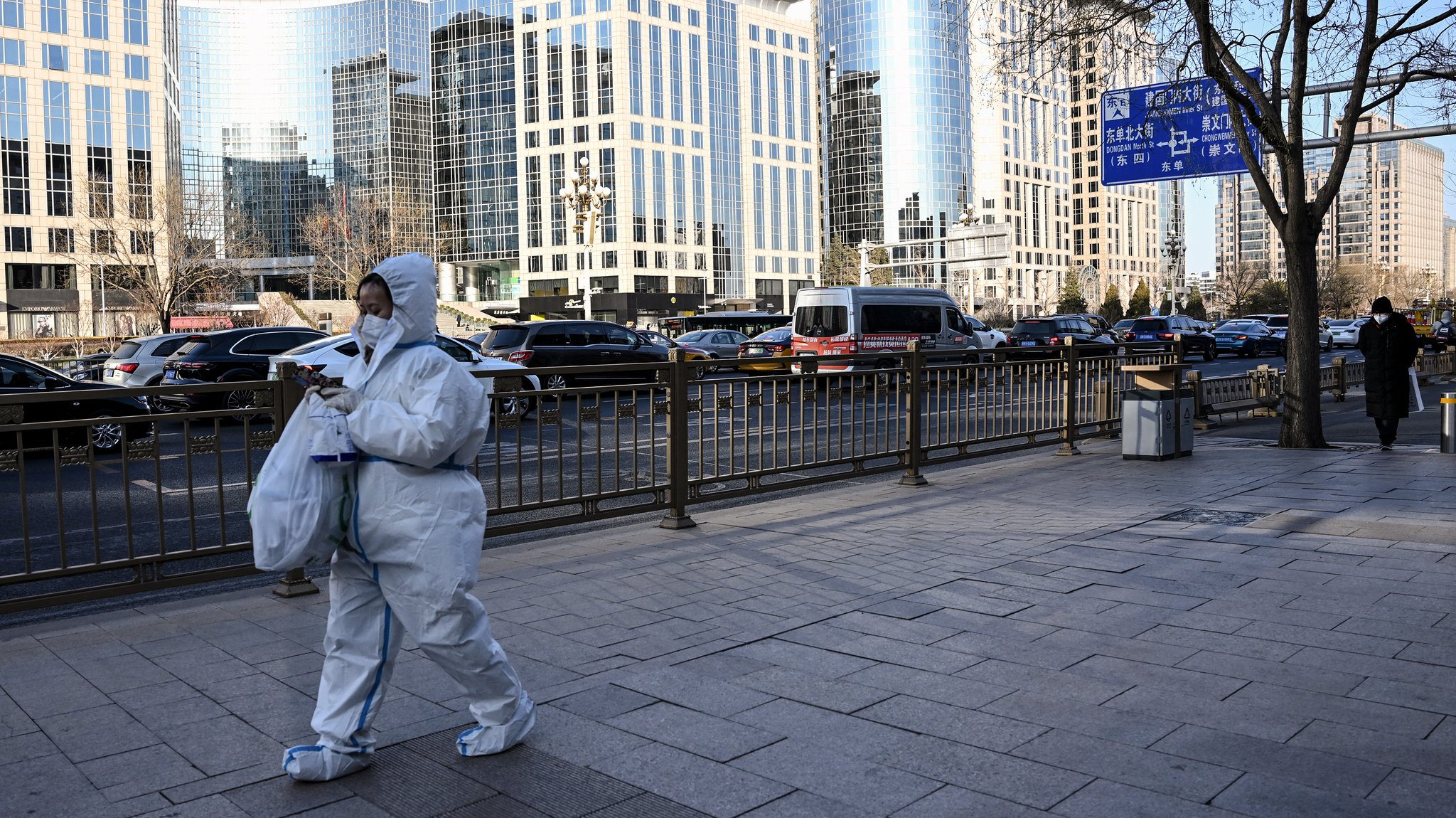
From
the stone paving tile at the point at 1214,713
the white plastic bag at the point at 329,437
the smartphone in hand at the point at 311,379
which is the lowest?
the stone paving tile at the point at 1214,713

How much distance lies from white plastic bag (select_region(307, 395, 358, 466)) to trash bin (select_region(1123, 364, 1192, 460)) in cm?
1050

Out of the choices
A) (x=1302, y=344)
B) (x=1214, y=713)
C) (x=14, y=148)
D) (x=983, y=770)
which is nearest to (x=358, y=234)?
(x=14, y=148)

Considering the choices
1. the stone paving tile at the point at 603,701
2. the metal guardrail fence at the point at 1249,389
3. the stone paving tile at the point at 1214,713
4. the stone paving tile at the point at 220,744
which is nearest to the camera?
the stone paving tile at the point at 220,744

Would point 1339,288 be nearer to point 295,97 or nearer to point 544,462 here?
point 295,97

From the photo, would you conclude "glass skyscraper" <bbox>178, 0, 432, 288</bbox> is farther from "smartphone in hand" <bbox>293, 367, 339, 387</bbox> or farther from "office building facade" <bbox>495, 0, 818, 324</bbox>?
"smartphone in hand" <bbox>293, 367, 339, 387</bbox>

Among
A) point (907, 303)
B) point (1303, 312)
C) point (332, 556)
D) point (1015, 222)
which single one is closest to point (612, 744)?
point (332, 556)

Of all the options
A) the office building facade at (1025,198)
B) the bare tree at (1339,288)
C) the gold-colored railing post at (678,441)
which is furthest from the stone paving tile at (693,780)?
the office building facade at (1025,198)

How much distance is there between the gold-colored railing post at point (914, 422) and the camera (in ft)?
34.7

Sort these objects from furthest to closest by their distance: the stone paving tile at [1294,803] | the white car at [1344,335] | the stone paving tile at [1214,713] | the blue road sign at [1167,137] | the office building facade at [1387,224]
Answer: the office building facade at [1387,224], the white car at [1344,335], the blue road sign at [1167,137], the stone paving tile at [1214,713], the stone paving tile at [1294,803]

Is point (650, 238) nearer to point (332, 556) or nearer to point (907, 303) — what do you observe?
point (907, 303)

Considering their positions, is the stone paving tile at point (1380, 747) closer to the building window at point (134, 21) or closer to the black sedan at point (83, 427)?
the black sedan at point (83, 427)

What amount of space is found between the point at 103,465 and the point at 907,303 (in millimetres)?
21746

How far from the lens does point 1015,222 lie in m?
145

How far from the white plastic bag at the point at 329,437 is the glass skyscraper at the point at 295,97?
97490 mm
